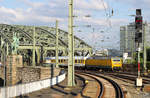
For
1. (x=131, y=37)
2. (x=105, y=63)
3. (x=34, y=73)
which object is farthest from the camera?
(x=131, y=37)

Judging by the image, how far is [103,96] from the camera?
1720 centimetres

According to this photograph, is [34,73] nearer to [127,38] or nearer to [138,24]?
[127,38]

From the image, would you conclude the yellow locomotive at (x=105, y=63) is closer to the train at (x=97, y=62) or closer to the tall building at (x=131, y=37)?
the train at (x=97, y=62)

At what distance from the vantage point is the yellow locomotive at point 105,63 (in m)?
46.8

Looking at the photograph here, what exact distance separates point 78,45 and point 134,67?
66231 millimetres

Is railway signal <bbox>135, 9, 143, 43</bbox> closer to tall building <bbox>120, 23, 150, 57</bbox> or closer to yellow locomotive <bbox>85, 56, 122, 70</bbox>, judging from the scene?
tall building <bbox>120, 23, 150, 57</bbox>

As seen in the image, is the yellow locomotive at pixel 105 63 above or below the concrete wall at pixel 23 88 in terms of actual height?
above

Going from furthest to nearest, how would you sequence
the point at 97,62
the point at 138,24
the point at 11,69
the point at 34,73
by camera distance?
the point at 97,62
the point at 11,69
the point at 34,73
the point at 138,24

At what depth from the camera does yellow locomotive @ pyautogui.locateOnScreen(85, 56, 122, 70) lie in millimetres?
46781

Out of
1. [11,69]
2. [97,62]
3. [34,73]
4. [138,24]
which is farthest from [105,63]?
[138,24]

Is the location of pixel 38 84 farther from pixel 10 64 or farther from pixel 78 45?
pixel 78 45

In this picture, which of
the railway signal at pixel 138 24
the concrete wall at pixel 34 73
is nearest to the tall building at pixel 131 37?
the railway signal at pixel 138 24

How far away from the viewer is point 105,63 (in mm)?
48562

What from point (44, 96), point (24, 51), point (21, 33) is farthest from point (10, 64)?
point (21, 33)
